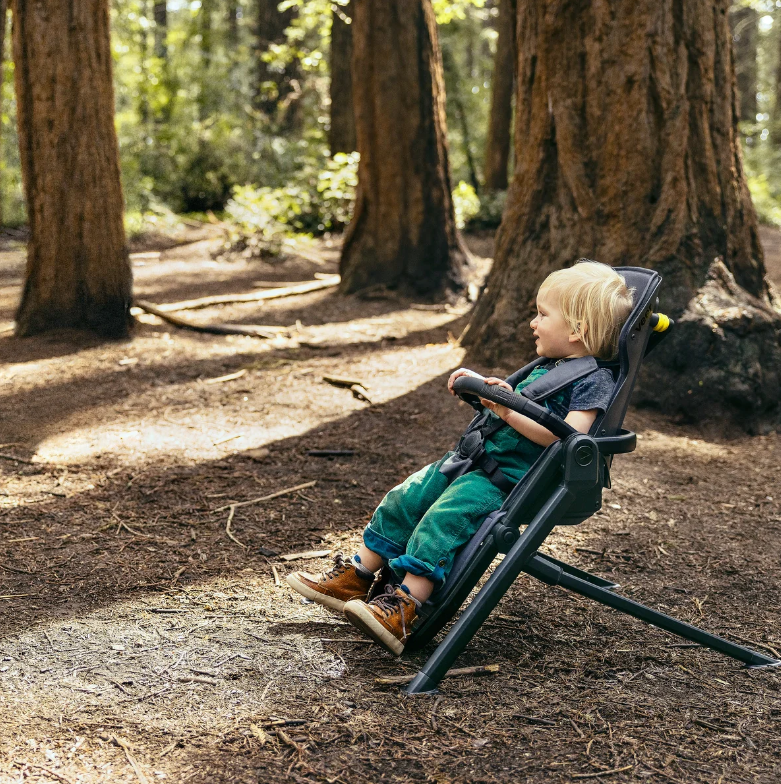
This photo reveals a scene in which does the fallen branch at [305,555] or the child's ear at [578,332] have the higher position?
the child's ear at [578,332]

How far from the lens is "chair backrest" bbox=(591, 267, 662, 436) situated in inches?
114

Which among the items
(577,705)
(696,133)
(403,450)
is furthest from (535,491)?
(696,133)

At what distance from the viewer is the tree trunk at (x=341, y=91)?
13906 mm

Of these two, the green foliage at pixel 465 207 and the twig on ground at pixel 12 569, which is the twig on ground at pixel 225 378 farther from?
the green foliage at pixel 465 207

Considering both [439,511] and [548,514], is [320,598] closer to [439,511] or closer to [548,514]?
[439,511]

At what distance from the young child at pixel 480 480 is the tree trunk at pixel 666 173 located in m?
2.91

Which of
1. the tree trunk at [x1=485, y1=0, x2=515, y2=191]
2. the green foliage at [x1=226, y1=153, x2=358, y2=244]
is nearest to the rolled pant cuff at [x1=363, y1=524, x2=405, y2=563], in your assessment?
the green foliage at [x1=226, y1=153, x2=358, y2=244]

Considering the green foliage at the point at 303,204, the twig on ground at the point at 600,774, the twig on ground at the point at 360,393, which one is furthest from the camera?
the green foliage at the point at 303,204

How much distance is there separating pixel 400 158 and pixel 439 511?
7.23 metres

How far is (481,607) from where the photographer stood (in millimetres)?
2719

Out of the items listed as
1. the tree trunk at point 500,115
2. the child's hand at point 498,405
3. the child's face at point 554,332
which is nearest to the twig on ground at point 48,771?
the child's hand at point 498,405

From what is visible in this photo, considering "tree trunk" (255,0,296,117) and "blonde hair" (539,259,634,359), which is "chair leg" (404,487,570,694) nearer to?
"blonde hair" (539,259,634,359)

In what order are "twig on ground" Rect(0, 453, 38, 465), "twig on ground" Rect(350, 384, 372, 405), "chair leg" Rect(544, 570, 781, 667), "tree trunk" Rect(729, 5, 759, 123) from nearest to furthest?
"chair leg" Rect(544, 570, 781, 667) → "twig on ground" Rect(0, 453, 38, 465) → "twig on ground" Rect(350, 384, 372, 405) → "tree trunk" Rect(729, 5, 759, 123)

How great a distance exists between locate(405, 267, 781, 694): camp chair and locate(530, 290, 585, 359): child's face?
0.16m
